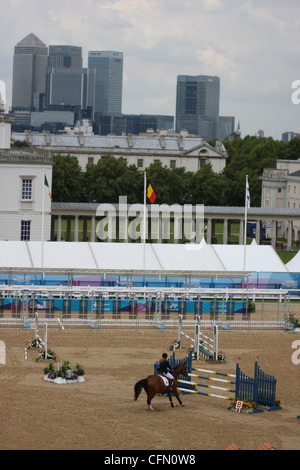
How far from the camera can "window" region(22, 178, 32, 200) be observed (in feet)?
218

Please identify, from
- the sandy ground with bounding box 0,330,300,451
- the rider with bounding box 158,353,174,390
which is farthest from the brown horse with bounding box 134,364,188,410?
the sandy ground with bounding box 0,330,300,451

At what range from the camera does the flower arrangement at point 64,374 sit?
103 ft

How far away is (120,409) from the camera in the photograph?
27859 millimetres

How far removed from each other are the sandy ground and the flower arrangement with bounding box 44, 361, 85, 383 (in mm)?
302

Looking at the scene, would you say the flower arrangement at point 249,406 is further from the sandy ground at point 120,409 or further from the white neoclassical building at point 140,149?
the white neoclassical building at point 140,149

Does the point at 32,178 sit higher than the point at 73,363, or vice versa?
the point at 32,178

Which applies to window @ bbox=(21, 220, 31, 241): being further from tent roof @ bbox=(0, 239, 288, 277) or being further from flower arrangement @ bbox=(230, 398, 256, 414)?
flower arrangement @ bbox=(230, 398, 256, 414)

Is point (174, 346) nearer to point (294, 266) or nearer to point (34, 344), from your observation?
point (34, 344)

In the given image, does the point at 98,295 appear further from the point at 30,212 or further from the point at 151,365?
the point at 30,212

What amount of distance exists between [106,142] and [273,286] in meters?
92.3

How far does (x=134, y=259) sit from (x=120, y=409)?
25665mm

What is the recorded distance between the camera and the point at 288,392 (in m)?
31.0

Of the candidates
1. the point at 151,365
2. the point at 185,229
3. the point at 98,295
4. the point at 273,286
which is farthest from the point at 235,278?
the point at 185,229

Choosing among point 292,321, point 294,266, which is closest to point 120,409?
point 292,321
